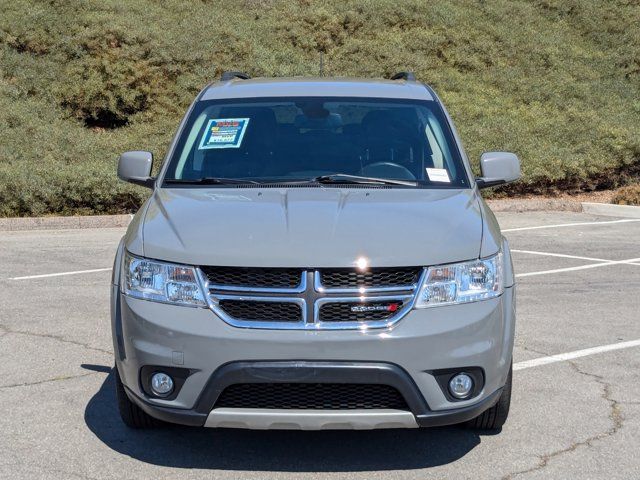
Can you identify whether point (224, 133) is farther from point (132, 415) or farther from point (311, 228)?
point (132, 415)

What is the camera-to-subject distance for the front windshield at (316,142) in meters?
6.11

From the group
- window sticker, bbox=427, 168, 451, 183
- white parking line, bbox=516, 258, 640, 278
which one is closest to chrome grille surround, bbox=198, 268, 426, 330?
window sticker, bbox=427, 168, 451, 183

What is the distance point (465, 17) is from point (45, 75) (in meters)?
10.9

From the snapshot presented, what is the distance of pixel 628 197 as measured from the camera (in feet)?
61.4

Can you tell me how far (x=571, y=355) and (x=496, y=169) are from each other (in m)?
1.73

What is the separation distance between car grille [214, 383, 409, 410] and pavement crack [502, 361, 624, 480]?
766 mm

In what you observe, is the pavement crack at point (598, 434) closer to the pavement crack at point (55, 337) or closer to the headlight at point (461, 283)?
the headlight at point (461, 283)

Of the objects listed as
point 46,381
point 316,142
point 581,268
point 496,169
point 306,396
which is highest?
point 316,142

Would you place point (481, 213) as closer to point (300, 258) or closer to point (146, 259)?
point (300, 258)

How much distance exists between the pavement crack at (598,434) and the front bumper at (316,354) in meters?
0.47

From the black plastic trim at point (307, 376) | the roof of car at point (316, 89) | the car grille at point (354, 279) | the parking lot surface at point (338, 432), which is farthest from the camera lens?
the roof of car at point (316, 89)

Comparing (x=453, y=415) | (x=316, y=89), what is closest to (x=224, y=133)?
(x=316, y=89)

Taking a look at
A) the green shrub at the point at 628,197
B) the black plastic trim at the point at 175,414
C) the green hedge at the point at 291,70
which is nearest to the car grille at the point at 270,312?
the black plastic trim at the point at 175,414

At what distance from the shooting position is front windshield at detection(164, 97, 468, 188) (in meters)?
6.11
